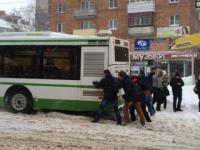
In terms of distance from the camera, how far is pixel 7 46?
16562 millimetres

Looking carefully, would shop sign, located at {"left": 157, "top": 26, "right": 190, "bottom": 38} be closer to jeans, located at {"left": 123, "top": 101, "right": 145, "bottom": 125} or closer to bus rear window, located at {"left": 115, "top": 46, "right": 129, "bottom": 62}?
bus rear window, located at {"left": 115, "top": 46, "right": 129, "bottom": 62}

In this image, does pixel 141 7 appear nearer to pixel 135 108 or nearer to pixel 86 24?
pixel 86 24

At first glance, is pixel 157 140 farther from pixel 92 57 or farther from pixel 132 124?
pixel 92 57

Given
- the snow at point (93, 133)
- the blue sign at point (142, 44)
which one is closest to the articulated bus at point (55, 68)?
the snow at point (93, 133)

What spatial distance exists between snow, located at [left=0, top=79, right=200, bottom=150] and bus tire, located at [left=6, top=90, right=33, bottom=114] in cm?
34

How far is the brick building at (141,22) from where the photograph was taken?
5297cm

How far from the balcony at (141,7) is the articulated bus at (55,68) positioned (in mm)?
42087

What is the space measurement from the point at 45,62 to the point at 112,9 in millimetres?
46656

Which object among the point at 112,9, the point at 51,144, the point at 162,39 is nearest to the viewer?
the point at 51,144

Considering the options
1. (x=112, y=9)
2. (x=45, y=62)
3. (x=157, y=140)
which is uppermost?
(x=112, y=9)

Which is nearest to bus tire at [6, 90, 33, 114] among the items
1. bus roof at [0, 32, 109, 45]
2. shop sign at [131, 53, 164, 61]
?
bus roof at [0, 32, 109, 45]

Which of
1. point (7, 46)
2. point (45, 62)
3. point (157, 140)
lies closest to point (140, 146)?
point (157, 140)

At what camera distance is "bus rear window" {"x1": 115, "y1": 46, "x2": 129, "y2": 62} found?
15.6 meters

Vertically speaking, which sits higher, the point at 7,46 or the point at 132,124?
the point at 7,46
